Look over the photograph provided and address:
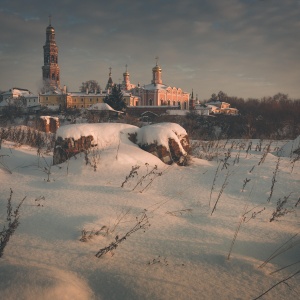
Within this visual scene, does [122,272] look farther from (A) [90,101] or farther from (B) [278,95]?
(B) [278,95]

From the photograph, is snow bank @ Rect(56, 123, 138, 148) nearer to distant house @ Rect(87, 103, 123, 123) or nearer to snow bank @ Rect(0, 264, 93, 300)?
snow bank @ Rect(0, 264, 93, 300)

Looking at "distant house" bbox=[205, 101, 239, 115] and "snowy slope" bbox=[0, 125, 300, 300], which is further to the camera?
"distant house" bbox=[205, 101, 239, 115]

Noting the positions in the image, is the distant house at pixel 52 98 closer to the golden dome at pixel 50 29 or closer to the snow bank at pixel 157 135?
the golden dome at pixel 50 29

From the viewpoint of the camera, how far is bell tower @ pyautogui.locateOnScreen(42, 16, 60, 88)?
217ft

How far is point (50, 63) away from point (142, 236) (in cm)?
7273

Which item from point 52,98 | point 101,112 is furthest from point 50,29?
point 101,112

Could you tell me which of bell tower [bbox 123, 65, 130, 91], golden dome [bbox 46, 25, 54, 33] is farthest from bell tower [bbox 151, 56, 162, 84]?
golden dome [bbox 46, 25, 54, 33]

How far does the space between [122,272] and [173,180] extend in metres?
2.17

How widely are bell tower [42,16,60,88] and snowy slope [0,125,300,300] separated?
68734mm

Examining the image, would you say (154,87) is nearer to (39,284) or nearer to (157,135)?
(157,135)

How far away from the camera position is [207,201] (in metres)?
3.02

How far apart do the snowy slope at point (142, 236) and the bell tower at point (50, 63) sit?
68734 millimetres

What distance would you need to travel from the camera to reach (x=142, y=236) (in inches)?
83.6

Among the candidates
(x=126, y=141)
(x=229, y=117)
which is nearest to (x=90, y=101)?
(x=229, y=117)
